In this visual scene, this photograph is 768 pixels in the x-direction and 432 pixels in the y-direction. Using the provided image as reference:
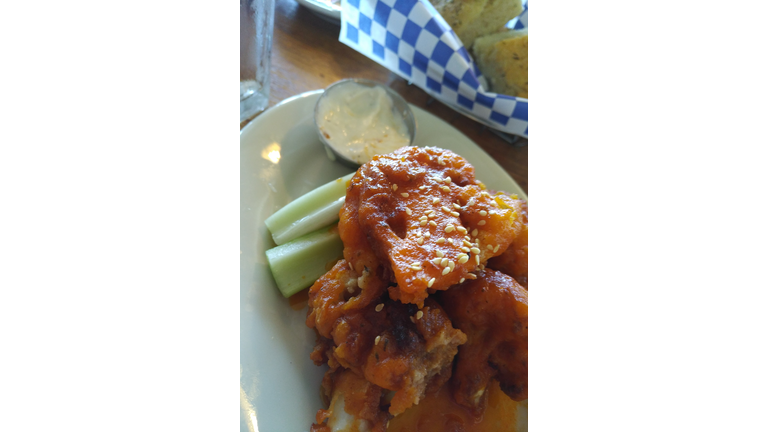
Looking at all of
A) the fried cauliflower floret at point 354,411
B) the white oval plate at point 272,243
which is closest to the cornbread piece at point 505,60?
the white oval plate at point 272,243

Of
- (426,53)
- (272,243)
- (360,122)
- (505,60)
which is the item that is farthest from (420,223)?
(505,60)

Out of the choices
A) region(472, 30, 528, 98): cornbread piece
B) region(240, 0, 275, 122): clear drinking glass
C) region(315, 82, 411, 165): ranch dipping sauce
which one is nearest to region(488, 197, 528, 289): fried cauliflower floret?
region(315, 82, 411, 165): ranch dipping sauce

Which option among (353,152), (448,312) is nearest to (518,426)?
(448,312)

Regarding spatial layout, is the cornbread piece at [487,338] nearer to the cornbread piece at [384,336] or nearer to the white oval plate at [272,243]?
the cornbread piece at [384,336]

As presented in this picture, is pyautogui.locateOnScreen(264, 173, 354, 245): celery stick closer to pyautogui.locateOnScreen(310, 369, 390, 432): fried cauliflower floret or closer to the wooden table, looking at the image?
pyautogui.locateOnScreen(310, 369, 390, 432): fried cauliflower floret

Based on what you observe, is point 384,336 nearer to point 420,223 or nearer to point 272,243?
point 420,223

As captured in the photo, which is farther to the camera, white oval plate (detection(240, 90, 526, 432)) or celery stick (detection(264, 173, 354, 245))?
celery stick (detection(264, 173, 354, 245))
